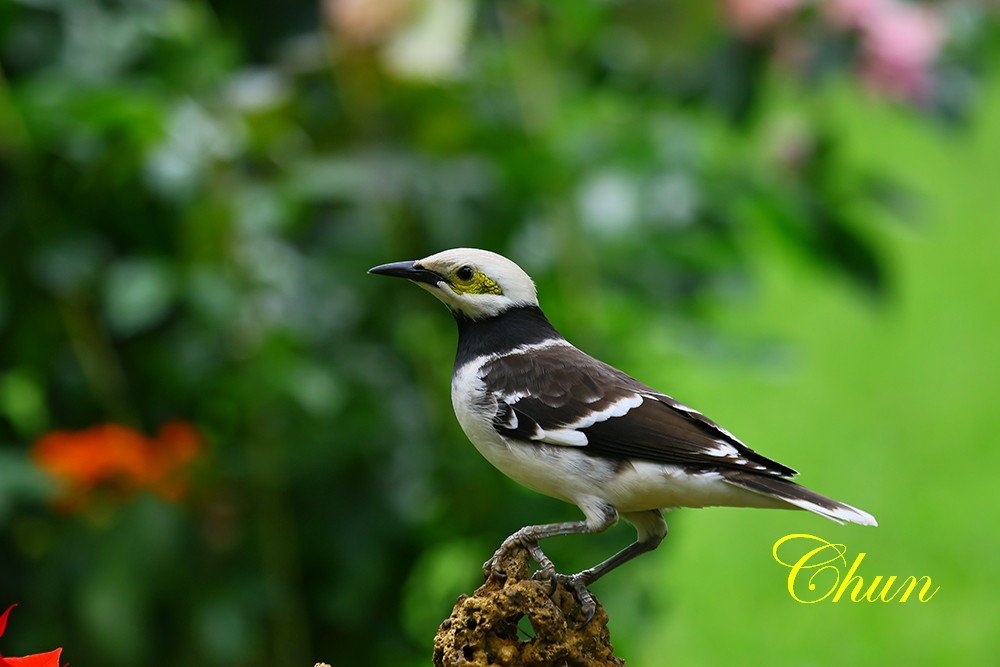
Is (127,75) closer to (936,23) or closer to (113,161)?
(113,161)

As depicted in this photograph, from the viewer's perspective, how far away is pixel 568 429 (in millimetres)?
1932

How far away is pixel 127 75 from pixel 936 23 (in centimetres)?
234

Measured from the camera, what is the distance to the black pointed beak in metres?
1.83

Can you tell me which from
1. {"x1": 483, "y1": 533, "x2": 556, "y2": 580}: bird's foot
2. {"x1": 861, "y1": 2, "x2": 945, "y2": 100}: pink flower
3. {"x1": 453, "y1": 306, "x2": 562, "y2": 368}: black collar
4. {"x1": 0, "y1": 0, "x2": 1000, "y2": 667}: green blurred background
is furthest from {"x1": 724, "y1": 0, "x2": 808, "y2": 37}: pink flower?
{"x1": 483, "y1": 533, "x2": 556, "y2": 580}: bird's foot

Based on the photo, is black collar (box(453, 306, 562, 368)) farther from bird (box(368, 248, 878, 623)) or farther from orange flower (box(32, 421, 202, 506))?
orange flower (box(32, 421, 202, 506))

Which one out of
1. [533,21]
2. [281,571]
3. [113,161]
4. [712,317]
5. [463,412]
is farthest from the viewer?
[712,317]

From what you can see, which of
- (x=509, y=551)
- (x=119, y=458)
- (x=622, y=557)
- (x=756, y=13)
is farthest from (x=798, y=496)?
(x=756, y=13)

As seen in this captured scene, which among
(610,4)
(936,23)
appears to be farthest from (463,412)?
(936,23)

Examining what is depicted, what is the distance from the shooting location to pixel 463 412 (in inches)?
77.0

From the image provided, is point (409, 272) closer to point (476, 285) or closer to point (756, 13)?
point (476, 285)

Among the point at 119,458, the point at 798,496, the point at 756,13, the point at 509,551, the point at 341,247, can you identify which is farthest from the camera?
the point at 756,13

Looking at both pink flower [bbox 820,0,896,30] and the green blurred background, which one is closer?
the green blurred background

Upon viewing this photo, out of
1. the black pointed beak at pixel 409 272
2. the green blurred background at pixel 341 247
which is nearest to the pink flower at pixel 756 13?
the green blurred background at pixel 341 247

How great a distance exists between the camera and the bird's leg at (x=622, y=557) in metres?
1.88
